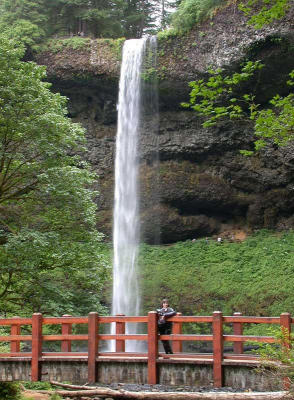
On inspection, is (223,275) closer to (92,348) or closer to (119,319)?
(119,319)

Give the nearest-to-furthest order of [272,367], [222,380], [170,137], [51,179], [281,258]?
[272,367] < [222,380] < [51,179] < [281,258] < [170,137]

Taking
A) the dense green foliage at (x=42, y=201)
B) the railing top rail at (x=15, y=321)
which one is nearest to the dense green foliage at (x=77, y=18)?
the dense green foliage at (x=42, y=201)

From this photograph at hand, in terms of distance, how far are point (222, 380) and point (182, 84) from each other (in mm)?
21859

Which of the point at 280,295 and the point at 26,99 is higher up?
the point at 26,99

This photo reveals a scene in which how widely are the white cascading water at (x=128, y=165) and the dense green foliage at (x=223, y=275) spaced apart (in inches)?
47.9

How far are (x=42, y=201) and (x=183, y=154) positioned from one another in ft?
51.2

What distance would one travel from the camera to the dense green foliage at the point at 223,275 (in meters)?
24.0

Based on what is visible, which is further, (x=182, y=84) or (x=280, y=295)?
(x=182, y=84)

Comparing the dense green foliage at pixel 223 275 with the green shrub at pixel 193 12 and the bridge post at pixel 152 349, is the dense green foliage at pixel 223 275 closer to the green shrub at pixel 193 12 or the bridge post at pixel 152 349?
the green shrub at pixel 193 12

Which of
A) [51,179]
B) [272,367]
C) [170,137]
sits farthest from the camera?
[170,137]

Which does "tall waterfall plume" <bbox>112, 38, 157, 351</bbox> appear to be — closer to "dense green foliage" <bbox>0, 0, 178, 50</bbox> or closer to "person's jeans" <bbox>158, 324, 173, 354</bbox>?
"dense green foliage" <bbox>0, 0, 178, 50</bbox>

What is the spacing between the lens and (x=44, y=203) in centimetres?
1633

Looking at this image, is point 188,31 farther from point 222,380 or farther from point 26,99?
point 222,380

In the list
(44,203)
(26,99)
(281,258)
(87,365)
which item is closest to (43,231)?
(44,203)
